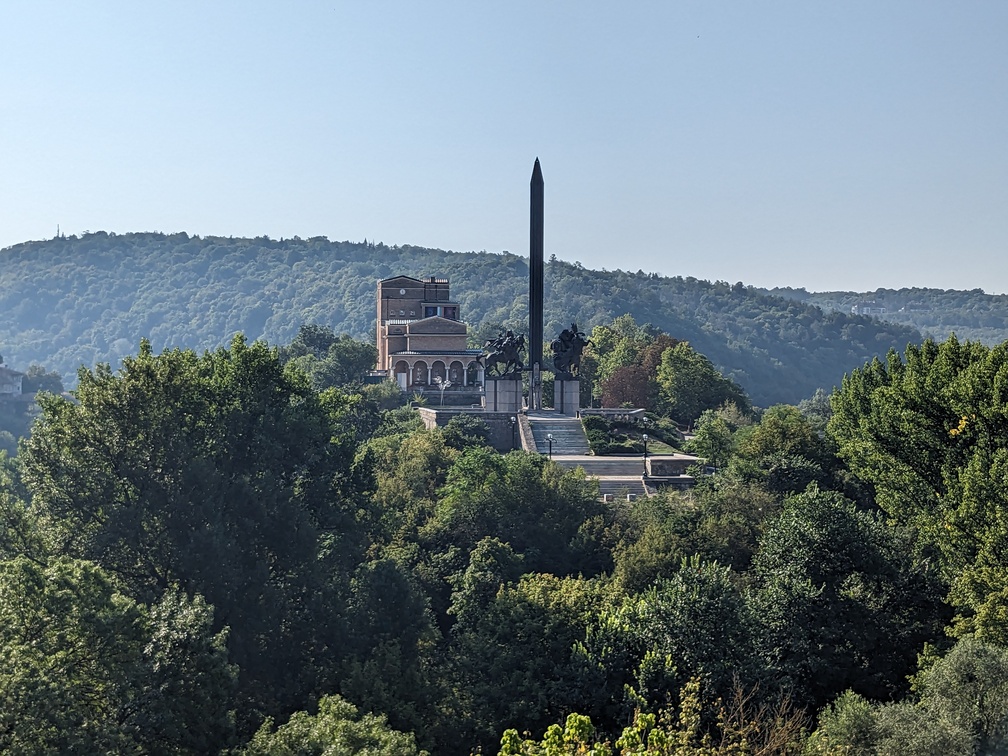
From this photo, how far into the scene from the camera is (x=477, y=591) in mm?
39875

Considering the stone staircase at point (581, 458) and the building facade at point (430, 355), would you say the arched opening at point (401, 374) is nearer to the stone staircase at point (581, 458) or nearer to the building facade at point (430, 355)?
the building facade at point (430, 355)

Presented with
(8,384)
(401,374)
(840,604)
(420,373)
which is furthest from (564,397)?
(8,384)

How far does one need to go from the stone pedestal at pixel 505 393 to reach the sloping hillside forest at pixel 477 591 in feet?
61.4

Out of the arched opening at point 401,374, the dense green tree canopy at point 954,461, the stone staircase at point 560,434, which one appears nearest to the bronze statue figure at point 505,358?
the stone staircase at point 560,434

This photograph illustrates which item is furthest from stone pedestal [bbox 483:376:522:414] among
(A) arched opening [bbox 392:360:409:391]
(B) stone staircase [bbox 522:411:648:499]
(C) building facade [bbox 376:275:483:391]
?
(A) arched opening [bbox 392:360:409:391]

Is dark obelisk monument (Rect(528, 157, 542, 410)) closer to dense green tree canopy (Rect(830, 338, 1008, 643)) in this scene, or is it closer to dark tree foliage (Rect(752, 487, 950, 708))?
dense green tree canopy (Rect(830, 338, 1008, 643))

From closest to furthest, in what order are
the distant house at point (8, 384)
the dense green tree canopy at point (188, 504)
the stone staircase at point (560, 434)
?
the dense green tree canopy at point (188, 504)
the stone staircase at point (560, 434)
the distant house at point (8, 384)

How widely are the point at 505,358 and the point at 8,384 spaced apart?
84378mm

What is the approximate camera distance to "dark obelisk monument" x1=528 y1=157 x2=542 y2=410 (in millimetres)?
67562

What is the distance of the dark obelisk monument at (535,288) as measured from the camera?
222ft

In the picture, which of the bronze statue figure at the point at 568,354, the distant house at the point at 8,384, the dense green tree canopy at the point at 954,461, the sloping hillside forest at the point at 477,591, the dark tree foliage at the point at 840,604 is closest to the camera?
the sloping hillside forest at the point at 477,591

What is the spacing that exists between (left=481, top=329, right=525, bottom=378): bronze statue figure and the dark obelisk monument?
108cm

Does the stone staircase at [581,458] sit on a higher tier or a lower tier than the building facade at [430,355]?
lower

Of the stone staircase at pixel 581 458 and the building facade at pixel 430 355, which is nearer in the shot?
the stone staircase at pixel 581 458
